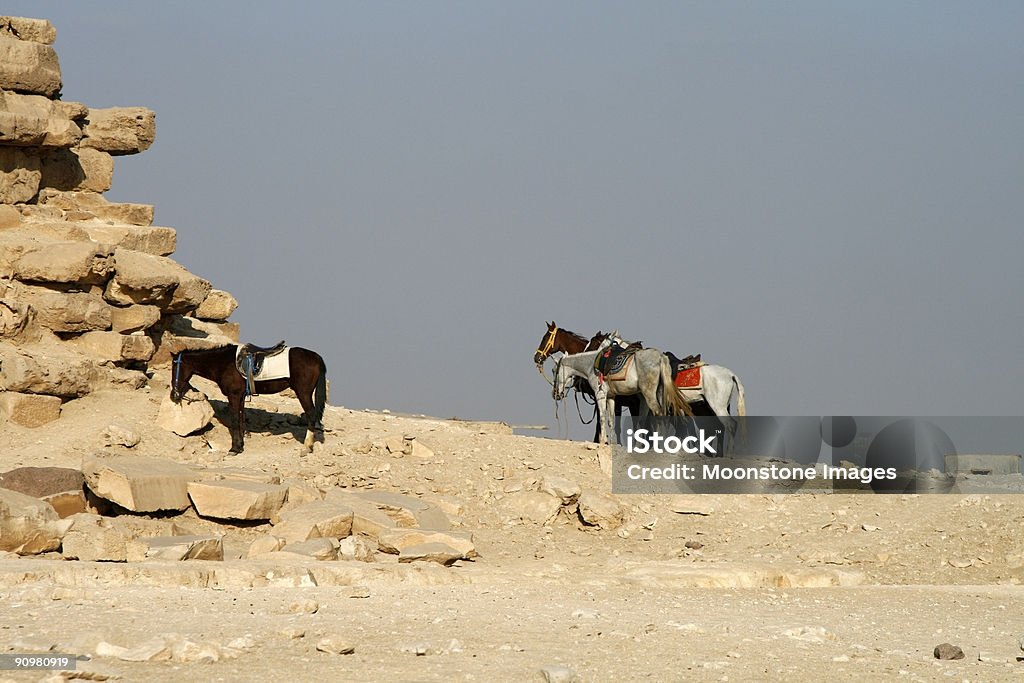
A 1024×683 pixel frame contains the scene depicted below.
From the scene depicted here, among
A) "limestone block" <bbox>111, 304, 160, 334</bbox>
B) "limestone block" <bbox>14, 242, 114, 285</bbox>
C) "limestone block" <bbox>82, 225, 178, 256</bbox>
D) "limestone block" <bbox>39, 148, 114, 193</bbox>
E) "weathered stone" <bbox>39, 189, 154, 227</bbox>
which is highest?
"limestone block" <bbox>39, 148, 114, 193</bbox>

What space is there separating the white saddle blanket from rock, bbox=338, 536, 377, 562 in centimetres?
631

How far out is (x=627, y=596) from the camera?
1239cm

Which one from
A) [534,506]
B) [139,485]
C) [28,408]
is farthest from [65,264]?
[534,506]

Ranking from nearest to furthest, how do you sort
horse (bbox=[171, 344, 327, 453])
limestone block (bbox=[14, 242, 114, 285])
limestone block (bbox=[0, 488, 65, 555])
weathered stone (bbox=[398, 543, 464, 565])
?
limestone block (bbox=[0, 488, 65, 555]) → weathered stone (bbox=[398, 543, 464, 565]) → horse (bbox=[171, 344, 327, 453]) → limestone block (bbox=[14, 242, 114, 285])

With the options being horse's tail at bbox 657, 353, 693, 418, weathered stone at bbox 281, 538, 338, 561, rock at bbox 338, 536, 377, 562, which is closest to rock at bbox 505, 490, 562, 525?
horse's tail at bbox 657, 353, 693, 418

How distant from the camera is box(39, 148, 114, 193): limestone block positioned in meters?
24.3

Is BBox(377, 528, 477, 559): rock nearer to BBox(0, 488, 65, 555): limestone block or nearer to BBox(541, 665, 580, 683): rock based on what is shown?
BBox(0, 488, 65, 555): limestone block

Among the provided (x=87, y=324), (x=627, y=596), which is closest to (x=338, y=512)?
(x=627, y=596)

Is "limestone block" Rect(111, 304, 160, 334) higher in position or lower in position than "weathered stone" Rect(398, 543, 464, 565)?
higher

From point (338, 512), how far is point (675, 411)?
23.6 feet

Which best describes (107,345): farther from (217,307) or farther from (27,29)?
(27,29)

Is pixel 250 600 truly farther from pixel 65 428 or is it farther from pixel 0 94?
pixel 0 94

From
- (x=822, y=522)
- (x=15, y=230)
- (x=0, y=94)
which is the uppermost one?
(x=0, y=94)

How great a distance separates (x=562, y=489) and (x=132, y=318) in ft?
29.8
